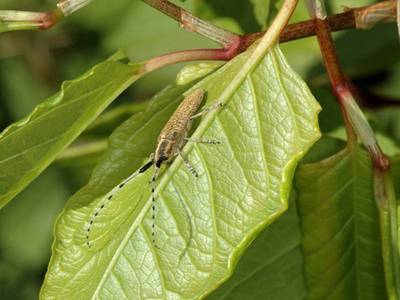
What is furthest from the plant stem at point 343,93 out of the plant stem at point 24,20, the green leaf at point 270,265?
the plant stem at point 24,20

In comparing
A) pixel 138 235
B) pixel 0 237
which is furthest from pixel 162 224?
pixel 0 237

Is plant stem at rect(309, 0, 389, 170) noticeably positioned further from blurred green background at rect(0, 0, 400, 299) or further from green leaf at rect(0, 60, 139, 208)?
blurred green background at rect(0, 0, 400, 299)

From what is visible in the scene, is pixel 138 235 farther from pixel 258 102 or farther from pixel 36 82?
pixel 36 82

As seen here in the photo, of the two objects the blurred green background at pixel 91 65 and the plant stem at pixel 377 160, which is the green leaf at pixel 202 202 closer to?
the plant stem at pixel 377 160

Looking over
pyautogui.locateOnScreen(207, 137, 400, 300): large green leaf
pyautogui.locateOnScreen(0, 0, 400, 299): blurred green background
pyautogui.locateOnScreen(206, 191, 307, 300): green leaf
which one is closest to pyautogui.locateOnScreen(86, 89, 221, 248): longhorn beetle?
pyautogui.locateOnScreen(207, 137, 400, 300): large green leaf

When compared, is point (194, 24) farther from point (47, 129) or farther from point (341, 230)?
point (341, 230)

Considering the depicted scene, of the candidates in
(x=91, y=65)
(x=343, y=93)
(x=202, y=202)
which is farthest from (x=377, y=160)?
(x=91, y=65)
